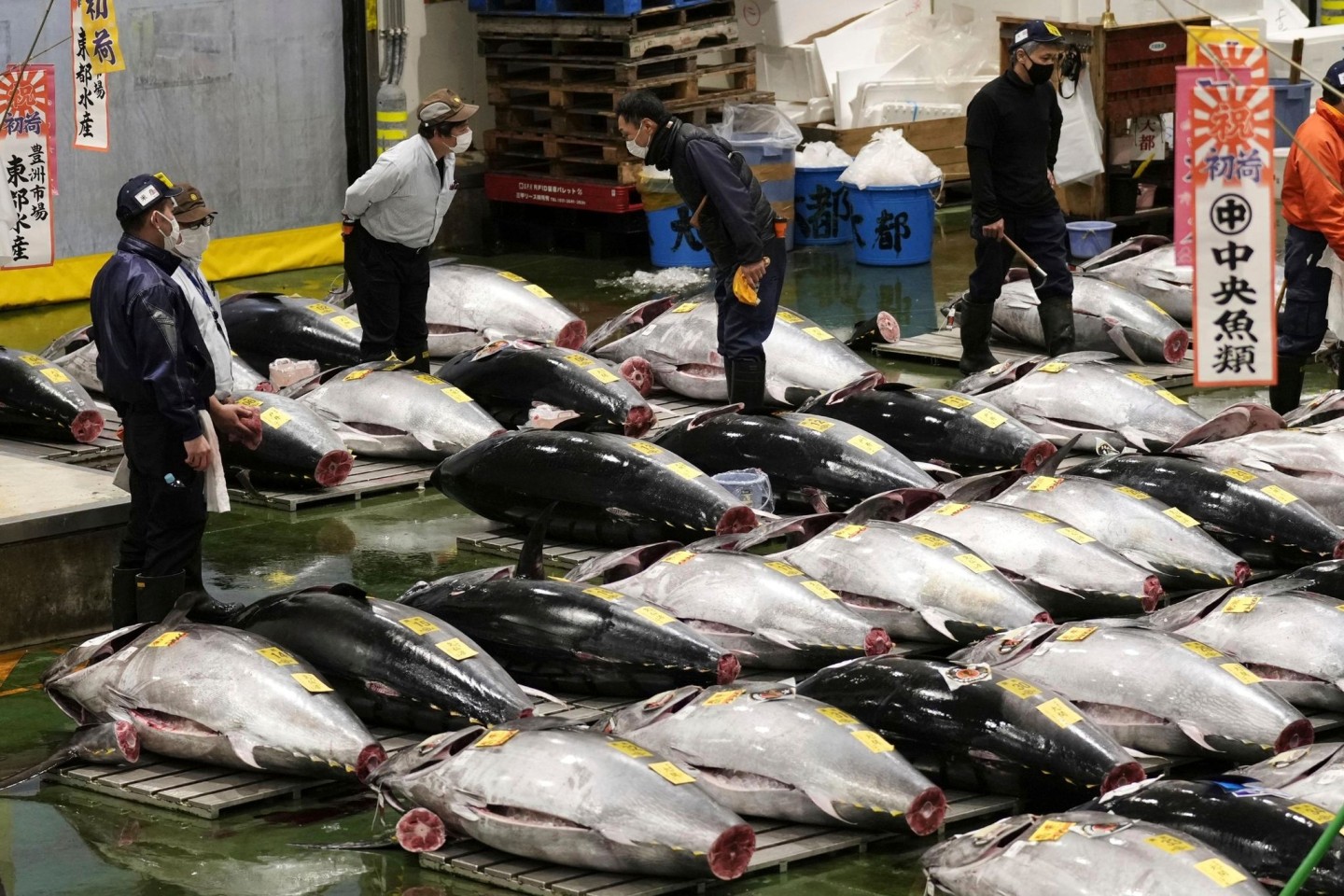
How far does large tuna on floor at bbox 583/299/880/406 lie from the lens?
9.30 metres

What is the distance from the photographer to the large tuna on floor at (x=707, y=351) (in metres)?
9.30

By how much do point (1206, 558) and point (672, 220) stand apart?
6.80 metres

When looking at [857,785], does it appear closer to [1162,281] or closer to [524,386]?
[524,386]

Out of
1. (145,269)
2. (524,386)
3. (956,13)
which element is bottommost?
(524,386)

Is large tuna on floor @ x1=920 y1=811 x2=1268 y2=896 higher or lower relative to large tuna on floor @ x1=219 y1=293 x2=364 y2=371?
lower

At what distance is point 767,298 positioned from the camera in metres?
8.66

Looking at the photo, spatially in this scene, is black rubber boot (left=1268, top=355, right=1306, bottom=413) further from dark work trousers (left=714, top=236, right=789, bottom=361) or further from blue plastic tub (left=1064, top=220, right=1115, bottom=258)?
blue plastic tub (left=1064, top=220, right=1115, bottom=258)

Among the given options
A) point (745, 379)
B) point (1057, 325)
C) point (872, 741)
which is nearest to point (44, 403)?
point (745, 379)

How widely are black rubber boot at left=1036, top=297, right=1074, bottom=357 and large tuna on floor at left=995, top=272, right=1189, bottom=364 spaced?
0.19 meters

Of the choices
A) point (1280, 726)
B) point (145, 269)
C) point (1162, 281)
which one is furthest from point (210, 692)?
point (1162, 281)

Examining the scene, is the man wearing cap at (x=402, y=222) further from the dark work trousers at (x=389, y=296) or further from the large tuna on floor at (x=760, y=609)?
the large tuna on floor at (x=760, y=609)

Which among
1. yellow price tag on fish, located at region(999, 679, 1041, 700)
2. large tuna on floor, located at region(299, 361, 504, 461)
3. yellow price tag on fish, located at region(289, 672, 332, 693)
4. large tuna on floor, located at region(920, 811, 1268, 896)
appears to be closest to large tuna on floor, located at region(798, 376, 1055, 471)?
large tuna on floor, located at region(299, 361, 504, 461)

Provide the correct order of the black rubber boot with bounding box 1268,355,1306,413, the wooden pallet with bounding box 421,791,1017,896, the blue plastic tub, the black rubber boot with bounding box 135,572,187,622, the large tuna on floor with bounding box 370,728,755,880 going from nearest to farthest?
1. the large tuna on floor with bounding box 370,728,755,880
2. the wooden pallet with bounding box 421,791,1017,896
3. the black rubber boot with bounding box 135,572,187,622
4. the black rubber boot with bounding box 1268,355,1306,413
5. the blue plastic tub

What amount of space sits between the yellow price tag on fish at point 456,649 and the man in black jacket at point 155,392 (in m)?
1.12
